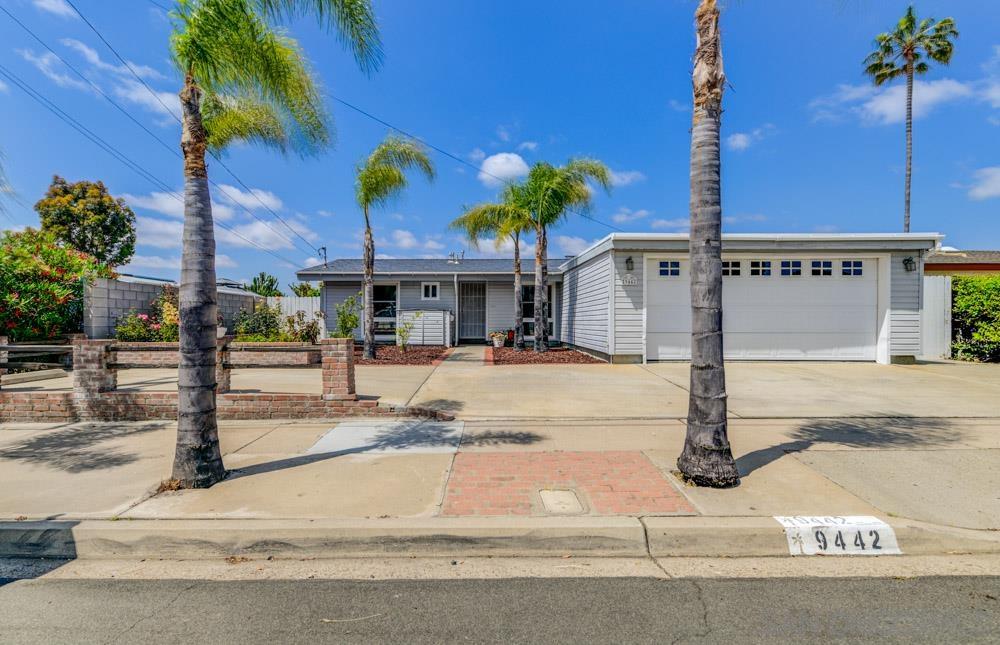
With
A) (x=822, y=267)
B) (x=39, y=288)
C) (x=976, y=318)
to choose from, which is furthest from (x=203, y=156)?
(x=976, y=318)

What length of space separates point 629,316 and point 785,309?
14.5 ft

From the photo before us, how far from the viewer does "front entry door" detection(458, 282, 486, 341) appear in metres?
19.7

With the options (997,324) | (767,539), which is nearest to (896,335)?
(997,324)

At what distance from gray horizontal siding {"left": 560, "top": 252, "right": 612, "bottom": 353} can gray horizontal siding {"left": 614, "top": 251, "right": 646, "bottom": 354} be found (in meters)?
0.28

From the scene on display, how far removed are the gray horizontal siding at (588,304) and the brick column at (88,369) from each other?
10.7 metres

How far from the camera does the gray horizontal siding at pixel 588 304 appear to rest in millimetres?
13086

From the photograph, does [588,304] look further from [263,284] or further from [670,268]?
[263,284]

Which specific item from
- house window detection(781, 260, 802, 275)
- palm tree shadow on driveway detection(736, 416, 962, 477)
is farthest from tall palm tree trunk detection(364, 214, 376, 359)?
house window detection(781, 260, 802, 275)

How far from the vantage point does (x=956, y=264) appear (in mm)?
22062

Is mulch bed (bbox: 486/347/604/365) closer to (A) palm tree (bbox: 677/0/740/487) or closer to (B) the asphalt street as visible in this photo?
(A) palm tree (bbox: 677/0/740/487)

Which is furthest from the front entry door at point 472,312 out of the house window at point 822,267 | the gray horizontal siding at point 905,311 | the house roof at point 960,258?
the house roof at point 960,258

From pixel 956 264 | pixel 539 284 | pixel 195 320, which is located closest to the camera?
pixel 195 320

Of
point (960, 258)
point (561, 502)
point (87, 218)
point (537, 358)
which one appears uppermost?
point (87, 218)

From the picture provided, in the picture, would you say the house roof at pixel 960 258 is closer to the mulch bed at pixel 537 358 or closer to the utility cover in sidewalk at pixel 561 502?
the mulch bed at pixel 537 358
